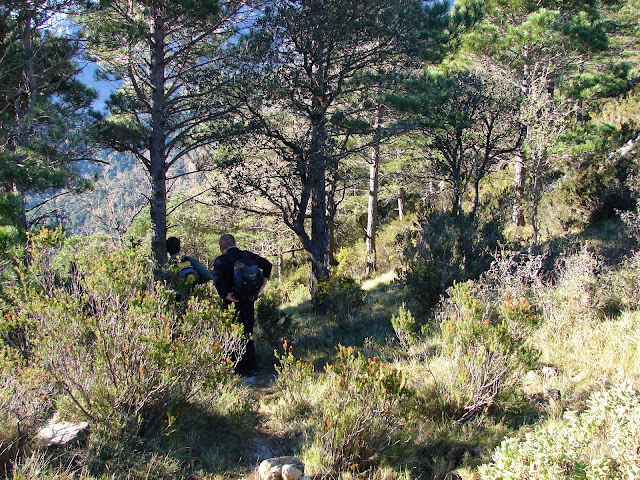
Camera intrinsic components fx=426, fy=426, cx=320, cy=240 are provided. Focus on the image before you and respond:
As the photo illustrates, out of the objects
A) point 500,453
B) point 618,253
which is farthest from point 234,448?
point 618,253

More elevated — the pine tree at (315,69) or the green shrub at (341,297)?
the pine tree at (315,69)

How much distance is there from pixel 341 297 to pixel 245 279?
7.54 ft

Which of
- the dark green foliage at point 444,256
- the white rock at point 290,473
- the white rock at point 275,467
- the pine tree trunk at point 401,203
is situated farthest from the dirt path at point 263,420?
the pine tree trunk at point 401,203

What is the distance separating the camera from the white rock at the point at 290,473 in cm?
258

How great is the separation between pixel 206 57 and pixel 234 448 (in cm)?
738

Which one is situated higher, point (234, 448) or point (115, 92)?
point (115, 92)

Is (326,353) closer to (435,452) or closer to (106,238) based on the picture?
(435,452)

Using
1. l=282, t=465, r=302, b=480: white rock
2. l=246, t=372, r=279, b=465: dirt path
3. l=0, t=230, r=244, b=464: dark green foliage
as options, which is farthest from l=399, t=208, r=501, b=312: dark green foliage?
l=282, t=465, r=302, b=480: white rock

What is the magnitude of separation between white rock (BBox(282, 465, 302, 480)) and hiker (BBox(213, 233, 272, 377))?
2100 mm

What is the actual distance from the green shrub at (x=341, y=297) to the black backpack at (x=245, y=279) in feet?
7.03

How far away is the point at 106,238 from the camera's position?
4.99 metres

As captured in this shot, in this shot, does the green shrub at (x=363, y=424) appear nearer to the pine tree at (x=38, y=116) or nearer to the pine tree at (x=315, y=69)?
the pine tree at (x=315, y=69)

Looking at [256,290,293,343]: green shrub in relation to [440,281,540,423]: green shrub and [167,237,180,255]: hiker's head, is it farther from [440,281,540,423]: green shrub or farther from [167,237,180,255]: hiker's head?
[440,281,540,423]: green shrub

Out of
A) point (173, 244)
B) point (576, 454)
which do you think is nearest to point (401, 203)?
point (173, 244)
